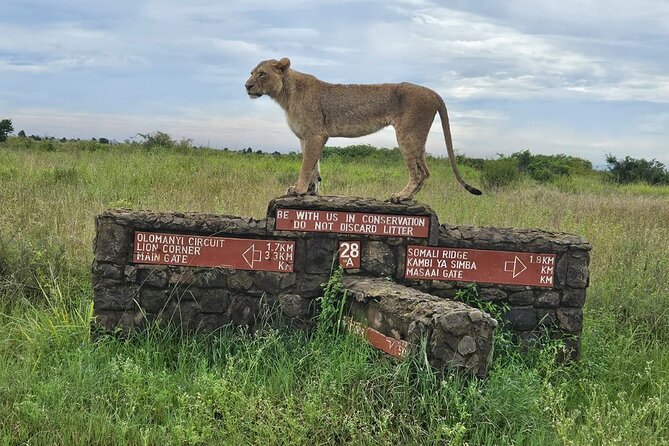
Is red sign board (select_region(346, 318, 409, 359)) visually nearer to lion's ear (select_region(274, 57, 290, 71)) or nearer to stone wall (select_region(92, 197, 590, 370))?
stone wall (select_region(92, 197, 590, 370))

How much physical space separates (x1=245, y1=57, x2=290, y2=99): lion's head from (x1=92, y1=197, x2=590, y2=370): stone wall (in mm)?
1419

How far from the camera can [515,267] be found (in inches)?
235

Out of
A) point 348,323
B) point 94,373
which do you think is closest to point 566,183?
point 348,323

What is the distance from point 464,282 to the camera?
5.98 m

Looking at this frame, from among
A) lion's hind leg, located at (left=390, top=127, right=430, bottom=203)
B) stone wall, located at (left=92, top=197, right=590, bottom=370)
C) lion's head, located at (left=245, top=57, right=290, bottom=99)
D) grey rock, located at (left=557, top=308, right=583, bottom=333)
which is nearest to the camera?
stone wall, located at (left=92, top=197, right=590, bottom=370)

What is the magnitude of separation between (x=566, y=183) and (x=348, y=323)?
19651 millimetres

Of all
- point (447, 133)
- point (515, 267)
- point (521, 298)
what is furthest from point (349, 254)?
point (447, 133)

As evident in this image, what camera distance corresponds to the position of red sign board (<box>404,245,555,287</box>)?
5.94 m

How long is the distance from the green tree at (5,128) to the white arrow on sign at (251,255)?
29.7 m

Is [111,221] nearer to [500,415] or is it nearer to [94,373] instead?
[94,373]

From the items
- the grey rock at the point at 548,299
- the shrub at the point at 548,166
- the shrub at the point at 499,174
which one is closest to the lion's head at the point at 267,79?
the grey rock at the point at 548,299

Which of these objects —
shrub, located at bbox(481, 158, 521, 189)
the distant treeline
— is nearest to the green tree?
the distant treeline

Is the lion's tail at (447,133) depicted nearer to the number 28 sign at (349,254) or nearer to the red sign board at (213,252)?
the number 28 sign at (349,254)

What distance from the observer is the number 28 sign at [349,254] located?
5.84 m
